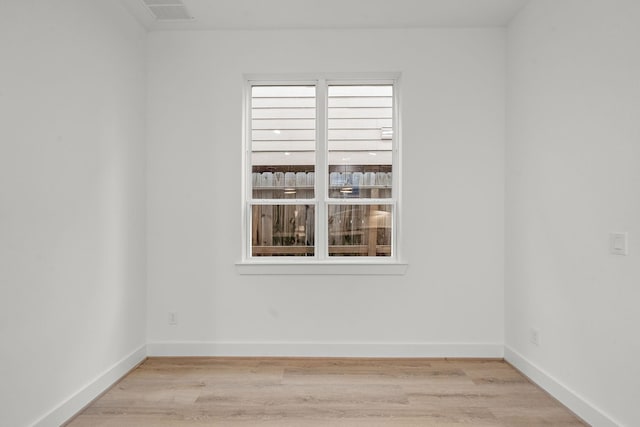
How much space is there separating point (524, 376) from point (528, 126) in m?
1.88

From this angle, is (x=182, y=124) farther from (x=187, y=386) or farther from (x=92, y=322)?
(x=187, y=386)

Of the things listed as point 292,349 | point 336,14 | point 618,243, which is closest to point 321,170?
point 336,14

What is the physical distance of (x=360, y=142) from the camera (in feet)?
12.3

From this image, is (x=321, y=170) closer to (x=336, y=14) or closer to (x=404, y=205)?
(x=404, y=205)

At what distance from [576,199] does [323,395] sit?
2.05 m

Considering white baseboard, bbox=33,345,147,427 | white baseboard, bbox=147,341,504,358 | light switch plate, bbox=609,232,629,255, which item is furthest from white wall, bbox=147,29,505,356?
light switch plate, bbox=609,232,629,255

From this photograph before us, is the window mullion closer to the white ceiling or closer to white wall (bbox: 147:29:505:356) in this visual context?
white wall (bbox: 147:29:505:356)

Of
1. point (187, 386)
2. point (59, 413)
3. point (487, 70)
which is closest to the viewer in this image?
point (59, 413)

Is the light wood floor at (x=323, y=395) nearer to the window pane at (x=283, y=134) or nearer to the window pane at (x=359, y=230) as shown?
the window pane at (x=359, y=230)

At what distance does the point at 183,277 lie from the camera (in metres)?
3.57

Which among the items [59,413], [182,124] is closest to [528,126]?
[182,124]

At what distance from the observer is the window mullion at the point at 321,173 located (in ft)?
12.1

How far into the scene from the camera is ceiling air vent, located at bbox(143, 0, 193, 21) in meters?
3.09

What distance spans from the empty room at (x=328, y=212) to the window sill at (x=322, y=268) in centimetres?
2
